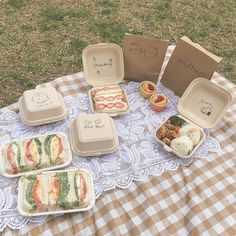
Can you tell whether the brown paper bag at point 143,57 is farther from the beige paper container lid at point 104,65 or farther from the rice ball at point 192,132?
the rice ball at point 192,132

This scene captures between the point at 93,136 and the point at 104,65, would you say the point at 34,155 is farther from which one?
the point at 104,65

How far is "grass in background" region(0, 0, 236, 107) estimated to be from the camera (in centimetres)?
326

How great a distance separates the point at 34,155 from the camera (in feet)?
6.41

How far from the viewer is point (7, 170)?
192cm

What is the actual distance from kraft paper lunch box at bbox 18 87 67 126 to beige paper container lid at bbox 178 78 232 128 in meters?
0.71

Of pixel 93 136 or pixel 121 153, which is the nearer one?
pixel 93 136

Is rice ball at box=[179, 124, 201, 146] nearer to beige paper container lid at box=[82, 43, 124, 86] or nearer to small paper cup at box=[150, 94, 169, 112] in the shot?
small paper cup at box=[150, 94, 169, 112]

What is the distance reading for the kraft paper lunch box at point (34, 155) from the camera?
6.30 feet

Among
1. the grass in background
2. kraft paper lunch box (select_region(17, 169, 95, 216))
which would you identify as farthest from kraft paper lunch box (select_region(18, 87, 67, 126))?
the grass in background

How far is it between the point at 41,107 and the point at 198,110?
0.91 m

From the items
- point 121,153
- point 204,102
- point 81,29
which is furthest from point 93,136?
point 81,29

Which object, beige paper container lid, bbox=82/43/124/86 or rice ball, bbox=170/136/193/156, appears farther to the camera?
beige paper container lid, bbox=82/43/124/86

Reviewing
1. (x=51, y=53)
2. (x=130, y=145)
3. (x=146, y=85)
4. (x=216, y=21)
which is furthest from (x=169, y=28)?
(x=130, y=145)

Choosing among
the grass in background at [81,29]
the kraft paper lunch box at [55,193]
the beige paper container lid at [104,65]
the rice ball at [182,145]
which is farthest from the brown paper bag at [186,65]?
the grass in background at [81,29]
